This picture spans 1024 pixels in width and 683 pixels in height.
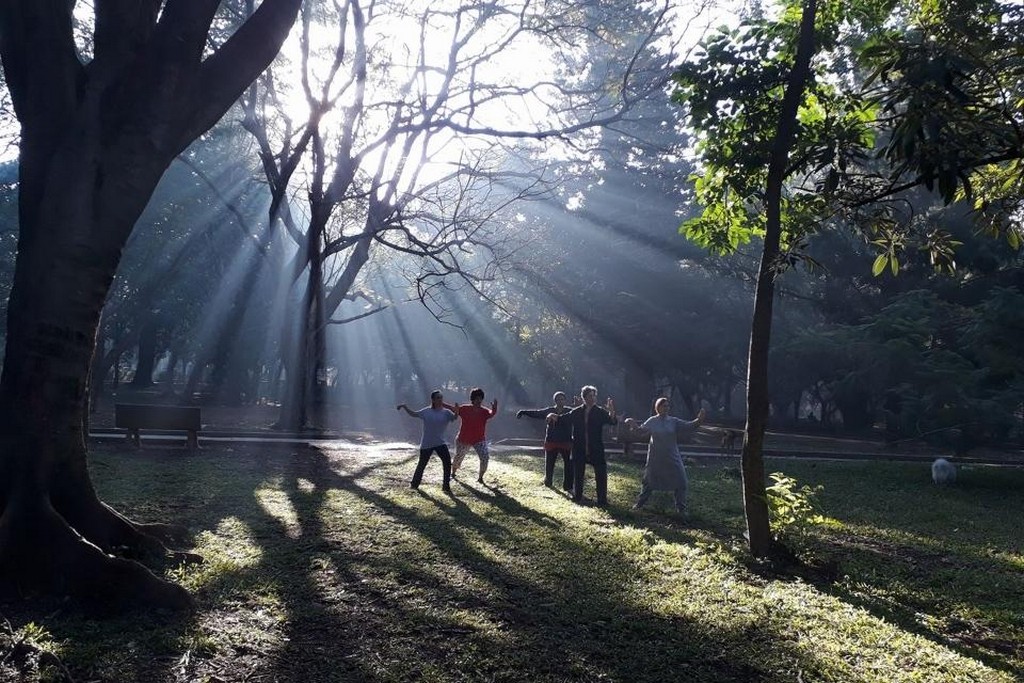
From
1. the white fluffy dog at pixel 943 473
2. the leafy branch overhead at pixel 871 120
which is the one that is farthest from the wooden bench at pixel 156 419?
the white fluffy dog at pixel 943 473

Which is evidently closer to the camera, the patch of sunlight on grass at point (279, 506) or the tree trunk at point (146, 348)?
the patch of sunlight on grass at point (279, 506)

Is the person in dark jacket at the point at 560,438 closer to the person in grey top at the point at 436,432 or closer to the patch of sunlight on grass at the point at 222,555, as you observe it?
the person in grey top at the point at 436,432

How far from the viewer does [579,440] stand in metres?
12.2

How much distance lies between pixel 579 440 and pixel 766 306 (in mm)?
4782

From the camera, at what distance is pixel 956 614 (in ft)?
23.2

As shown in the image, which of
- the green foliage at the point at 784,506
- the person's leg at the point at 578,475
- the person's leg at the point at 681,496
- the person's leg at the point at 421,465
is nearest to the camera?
the green foliage at the point at 784,506

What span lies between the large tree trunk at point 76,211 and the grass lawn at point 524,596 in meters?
0.47

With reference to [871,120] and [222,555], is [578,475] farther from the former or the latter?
[871,120]

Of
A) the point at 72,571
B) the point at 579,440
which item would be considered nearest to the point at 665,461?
the point at 579,440

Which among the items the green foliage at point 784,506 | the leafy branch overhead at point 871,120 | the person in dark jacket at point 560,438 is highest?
the leafy branch overhead at point 871,120

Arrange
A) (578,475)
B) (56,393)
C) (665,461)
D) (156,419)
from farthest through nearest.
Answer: (156,419)
(578,475)
(665,461)
(56,393)

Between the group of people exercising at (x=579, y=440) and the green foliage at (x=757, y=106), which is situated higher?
the green foliage at (x=757, y=106)

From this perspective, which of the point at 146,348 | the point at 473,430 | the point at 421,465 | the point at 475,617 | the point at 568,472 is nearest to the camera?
the point at 475,617

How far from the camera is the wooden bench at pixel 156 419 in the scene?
1627 cm
